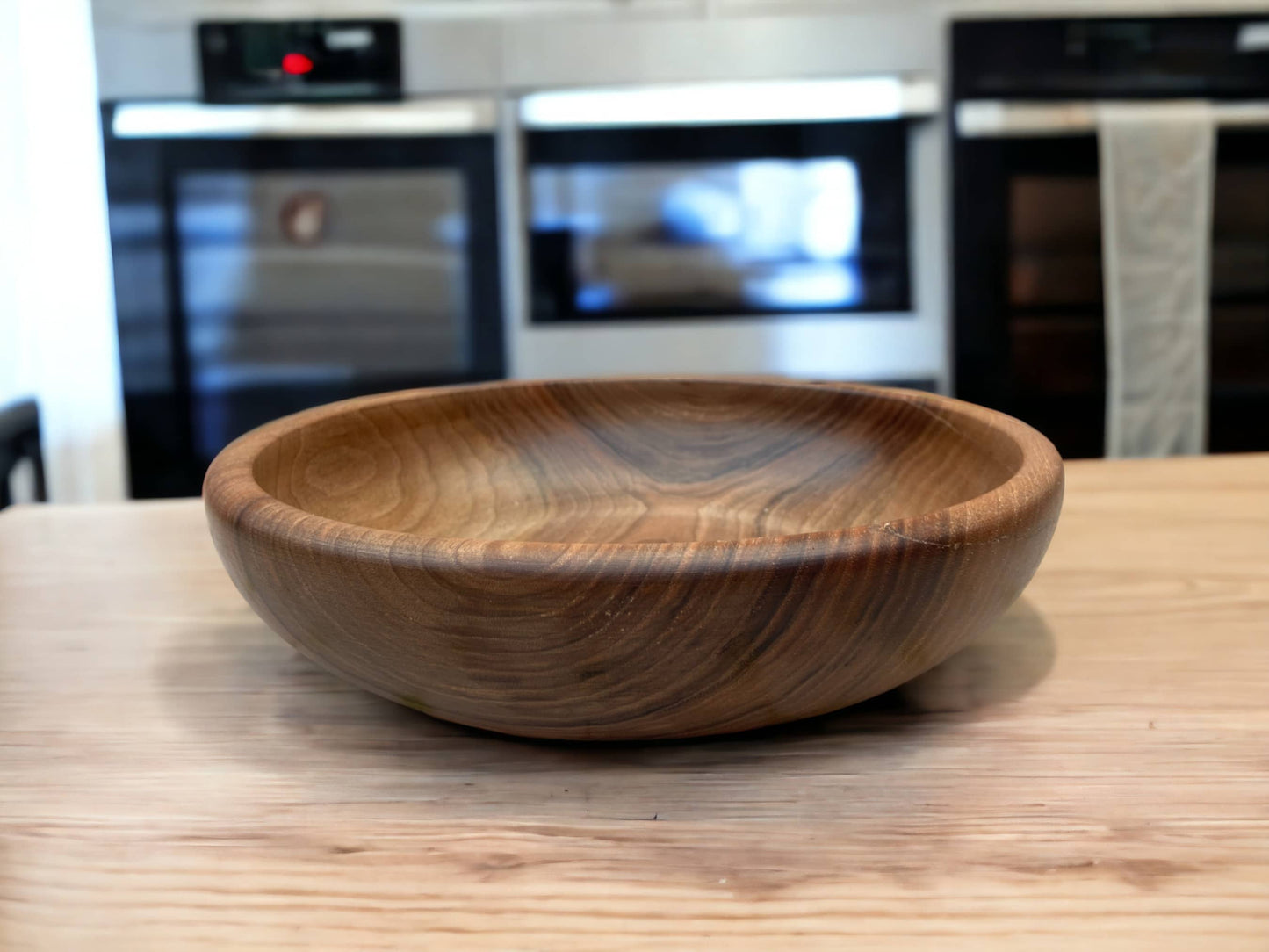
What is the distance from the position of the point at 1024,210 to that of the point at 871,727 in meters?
1.32

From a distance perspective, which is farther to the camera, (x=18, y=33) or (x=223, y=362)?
(x=223, y=362)

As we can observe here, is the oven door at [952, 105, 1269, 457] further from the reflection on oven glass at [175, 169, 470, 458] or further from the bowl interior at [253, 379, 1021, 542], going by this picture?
the bowl interior at [253, 379, 1021, 542]

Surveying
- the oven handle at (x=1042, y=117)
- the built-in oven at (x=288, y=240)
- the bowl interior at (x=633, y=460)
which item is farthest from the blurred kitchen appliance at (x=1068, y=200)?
the bowl interior at (x=633, y=460)

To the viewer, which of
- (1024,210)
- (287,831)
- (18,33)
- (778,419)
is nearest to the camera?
(287,831)

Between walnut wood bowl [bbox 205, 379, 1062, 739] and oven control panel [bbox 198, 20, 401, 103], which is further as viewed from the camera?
oven control panel [bbox 198, 20, 401, 103]

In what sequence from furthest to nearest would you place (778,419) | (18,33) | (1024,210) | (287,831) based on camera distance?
(1024,210)
(18,33)
(778,419)
(287,831)

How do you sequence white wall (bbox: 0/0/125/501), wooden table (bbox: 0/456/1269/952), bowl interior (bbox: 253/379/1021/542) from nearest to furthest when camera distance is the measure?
1. wooden table (bbox: 0/456/1269/952)
2. bowl interior (bbox: 253/379/1021/542)
3. white wall (bbox: 0/0/125/501)

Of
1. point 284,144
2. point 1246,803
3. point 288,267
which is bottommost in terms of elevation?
point 1246,803

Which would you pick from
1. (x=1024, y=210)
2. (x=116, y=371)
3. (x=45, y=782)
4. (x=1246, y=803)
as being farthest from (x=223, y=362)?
(x=1246, y=803)

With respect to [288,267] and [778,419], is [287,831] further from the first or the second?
[288,267]

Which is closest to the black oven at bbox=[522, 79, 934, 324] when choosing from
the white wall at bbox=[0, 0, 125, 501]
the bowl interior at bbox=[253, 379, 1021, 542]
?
the white wall at bbox=[0, 0, 125, 501]

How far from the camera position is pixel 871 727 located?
373 millimetres

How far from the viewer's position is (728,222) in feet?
5.02

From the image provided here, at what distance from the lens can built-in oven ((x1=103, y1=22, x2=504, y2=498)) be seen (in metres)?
1.49
